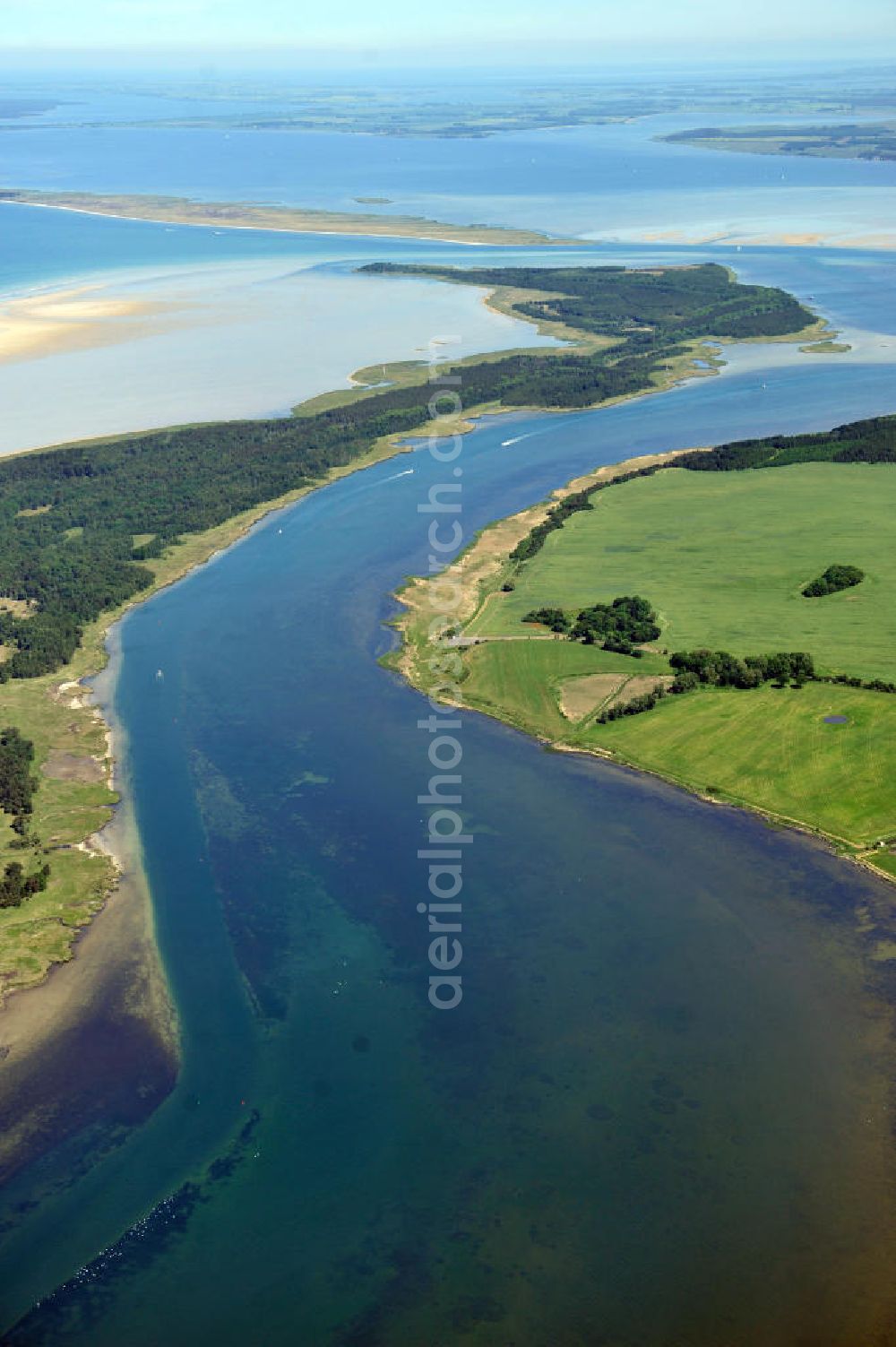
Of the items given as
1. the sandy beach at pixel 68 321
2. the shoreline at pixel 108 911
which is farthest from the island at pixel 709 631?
the sandy beach at pixel 68 321

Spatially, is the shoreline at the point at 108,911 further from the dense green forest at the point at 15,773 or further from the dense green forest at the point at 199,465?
the dense green forest at the point at 15,773

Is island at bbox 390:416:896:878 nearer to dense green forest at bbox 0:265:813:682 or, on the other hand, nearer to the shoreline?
the shoreline

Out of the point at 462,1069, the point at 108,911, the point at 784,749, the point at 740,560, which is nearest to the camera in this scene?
the point at 462,1069

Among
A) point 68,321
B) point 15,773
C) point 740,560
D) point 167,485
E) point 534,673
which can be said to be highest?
point 68,321

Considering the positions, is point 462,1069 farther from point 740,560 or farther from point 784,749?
point 740,560

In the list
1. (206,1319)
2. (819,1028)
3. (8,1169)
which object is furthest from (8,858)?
(819,1028)


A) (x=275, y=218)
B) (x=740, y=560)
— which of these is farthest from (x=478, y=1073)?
(x=275, y=218)

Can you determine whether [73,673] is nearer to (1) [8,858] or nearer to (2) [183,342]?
(1) [8,858]
